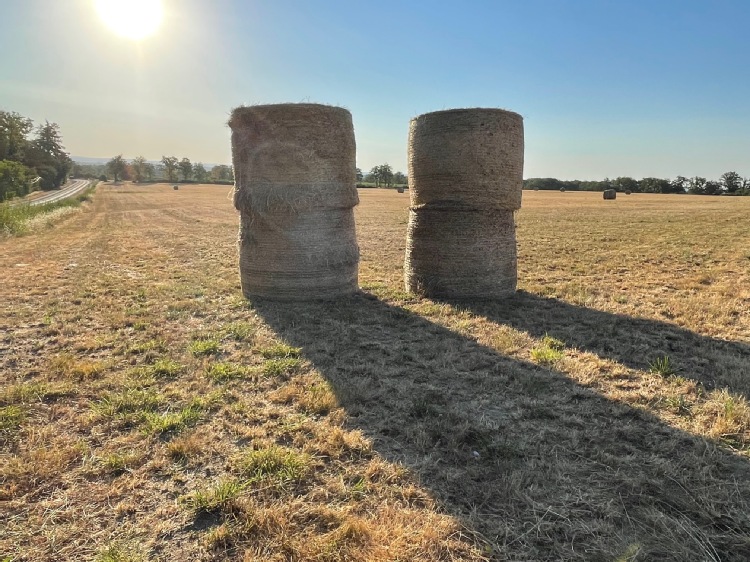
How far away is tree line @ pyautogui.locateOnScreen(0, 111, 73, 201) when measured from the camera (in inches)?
1443

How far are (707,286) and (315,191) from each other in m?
6.53

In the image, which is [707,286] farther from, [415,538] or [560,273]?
[415,538]

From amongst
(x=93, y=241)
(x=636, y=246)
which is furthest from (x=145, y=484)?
(x=93, y=241)

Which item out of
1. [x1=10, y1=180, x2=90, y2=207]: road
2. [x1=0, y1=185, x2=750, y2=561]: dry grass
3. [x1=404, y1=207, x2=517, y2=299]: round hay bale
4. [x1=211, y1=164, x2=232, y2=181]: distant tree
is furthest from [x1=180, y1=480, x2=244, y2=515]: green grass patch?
[x1=211, y1=164, x2=232, y2=181]: distant tree

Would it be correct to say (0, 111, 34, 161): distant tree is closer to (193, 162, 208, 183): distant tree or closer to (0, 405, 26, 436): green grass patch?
(0, 405, 26, 436): green grass patch

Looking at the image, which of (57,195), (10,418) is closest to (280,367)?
(10,418)

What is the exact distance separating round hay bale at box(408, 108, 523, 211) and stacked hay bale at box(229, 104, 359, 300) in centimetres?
115

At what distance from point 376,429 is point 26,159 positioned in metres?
79.4

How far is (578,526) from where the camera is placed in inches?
97.8

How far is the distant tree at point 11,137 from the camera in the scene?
51781mm

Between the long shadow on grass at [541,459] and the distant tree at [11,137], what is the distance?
196 ft

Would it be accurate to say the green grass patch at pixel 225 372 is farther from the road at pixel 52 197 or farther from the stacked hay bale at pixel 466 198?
the road at pixel 52 197

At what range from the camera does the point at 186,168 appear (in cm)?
13638

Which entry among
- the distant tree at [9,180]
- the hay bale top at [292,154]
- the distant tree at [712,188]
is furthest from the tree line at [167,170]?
the hay bale top at [292,154]
